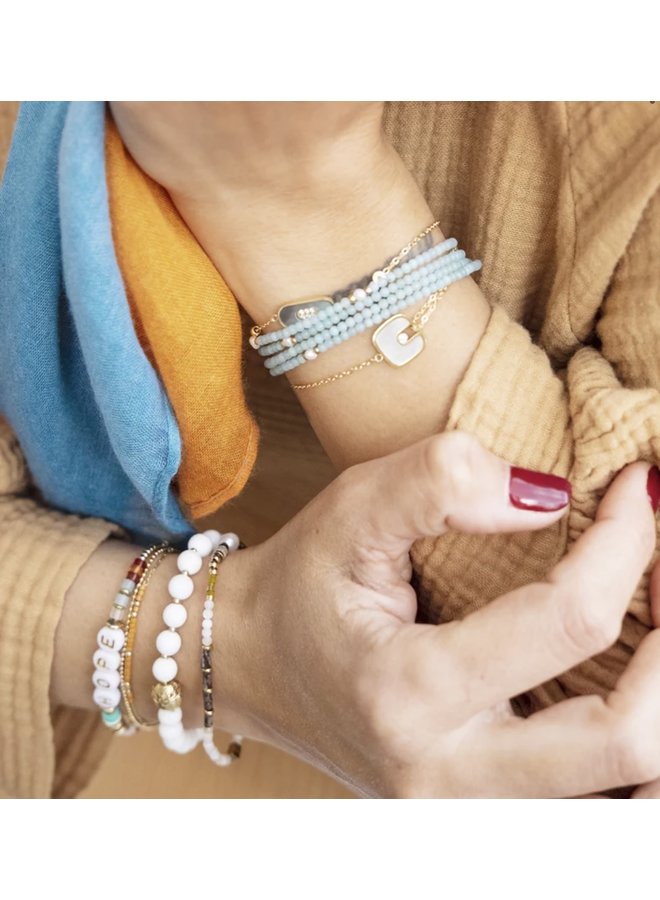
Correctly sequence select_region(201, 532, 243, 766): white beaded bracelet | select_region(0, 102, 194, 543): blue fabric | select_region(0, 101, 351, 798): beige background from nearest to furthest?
select_region(0, 102, 194, 543): blue fabric
select_region(201, 532, 243, 766): white beaded bracelet
select_region(0, 101, 351, 798): beige background

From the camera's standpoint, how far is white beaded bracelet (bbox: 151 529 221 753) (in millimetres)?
661

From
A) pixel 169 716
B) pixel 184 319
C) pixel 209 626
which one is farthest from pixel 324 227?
pixel 169 716

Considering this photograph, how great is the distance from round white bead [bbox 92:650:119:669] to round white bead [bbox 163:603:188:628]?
0.06m

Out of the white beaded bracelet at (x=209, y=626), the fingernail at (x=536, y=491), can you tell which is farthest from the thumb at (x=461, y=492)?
the white beaded bracelet at (x=209, y=626)

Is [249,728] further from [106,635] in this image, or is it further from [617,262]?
[617,262]

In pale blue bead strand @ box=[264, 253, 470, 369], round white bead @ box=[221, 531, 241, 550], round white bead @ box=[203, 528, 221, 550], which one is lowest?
round white bead @ box=[221, 531, 241, 550]

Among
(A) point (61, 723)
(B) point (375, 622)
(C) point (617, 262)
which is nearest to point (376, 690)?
(B) point (375, 622)

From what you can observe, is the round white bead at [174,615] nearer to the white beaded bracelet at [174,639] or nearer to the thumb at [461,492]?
the white beaded bracelet at [174,639]

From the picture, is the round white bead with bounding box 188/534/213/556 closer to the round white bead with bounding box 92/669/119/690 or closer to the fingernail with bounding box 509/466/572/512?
the round white bead with bounding box 92/669/119/690

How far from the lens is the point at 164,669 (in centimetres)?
66

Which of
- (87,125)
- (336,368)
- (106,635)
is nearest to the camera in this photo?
(87,125)

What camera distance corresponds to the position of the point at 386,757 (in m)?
0.53

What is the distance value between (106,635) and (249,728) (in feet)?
0.51

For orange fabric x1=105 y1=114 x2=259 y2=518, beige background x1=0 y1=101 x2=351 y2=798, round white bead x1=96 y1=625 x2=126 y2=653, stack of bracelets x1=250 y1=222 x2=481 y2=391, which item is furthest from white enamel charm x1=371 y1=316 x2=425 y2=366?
round white bead x1=96 y1=625 x2=126 y2=653
